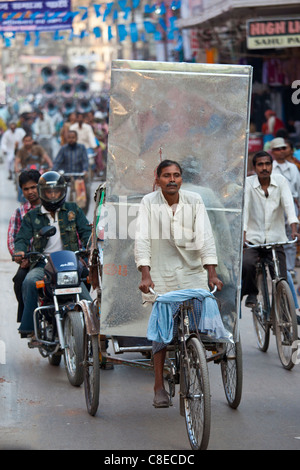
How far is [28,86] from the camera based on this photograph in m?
119

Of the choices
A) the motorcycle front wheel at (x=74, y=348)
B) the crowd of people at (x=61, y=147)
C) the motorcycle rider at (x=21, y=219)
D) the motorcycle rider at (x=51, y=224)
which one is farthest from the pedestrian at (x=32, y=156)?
the motorcycle front wheel at (x=74, y=348)

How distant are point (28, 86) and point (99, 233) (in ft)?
375

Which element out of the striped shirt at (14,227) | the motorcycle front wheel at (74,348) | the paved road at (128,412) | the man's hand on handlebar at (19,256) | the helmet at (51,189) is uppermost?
the helmet at (51,189)

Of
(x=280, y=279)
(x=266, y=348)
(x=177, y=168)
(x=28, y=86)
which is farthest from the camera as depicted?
(x=28, y=86)

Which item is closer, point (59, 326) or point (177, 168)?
point (177, 168)

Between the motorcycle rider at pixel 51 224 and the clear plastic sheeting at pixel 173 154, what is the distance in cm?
152

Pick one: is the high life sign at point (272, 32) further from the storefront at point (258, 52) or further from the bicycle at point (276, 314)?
the bicycle at point (276, 314)

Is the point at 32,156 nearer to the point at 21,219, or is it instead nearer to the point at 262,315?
the point at 21,219

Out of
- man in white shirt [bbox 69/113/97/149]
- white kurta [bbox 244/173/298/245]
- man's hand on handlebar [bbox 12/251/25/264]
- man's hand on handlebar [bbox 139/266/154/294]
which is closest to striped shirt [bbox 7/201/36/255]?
man's hand on handlebar [bbox 12/251/25/264]

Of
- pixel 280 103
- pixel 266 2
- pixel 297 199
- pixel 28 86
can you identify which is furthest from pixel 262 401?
pixel 28 86

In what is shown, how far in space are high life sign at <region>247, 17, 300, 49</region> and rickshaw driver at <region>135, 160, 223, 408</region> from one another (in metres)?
11.1

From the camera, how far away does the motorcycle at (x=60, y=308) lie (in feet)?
24.9

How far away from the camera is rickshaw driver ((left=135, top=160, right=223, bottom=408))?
20.7 ft
